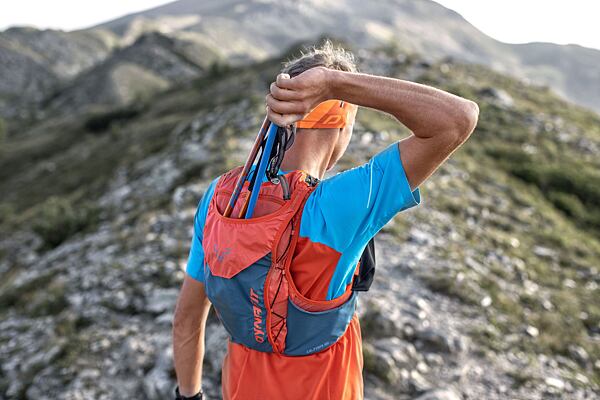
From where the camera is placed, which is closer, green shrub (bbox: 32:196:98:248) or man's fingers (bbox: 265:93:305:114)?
man's fingers (bbox: 265:93:305:114)

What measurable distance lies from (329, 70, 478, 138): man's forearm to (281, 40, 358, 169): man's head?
0.31m

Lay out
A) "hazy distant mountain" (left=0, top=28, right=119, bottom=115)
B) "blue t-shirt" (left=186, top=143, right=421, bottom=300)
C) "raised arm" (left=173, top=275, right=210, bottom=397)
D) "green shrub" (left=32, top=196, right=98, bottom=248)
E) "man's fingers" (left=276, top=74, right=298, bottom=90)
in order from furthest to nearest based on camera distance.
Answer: "hazy distant mountain" (left=0, top=28, right=119, bottom=115) → "green shrub" (left=32, top=196, right=98, bottom=248) → "raised arm" (left=173, top=275, right=210, bottom=397) → "blue t-shirt" (left=186, top=143, right=421, bottom=300) → "man's fingers" (left=276, top=74, right=298, bottom=90)

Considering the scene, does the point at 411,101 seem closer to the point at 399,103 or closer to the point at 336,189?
the point at 399,103

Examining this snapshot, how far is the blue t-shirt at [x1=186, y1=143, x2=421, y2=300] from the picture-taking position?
1944 mm

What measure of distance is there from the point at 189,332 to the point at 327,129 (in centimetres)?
Result: 136

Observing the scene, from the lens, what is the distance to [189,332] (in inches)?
108

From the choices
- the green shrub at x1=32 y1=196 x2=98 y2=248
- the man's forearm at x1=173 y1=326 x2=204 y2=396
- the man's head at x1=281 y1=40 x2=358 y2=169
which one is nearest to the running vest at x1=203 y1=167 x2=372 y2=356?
the man's head at x1=281 y1=40 x2=358 y2=169

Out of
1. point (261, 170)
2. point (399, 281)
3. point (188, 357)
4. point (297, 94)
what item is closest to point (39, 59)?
point (399, 281)

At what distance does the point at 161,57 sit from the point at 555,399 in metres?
76.9

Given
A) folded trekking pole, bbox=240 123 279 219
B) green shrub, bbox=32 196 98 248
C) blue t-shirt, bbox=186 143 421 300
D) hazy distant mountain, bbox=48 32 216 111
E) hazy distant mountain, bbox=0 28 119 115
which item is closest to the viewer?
blue t-shirt, bbox=186 143 421 300

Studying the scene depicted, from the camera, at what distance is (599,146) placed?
16.3m

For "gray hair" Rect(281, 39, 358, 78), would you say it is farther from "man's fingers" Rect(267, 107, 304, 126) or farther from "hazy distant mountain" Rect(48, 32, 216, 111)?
"hazy distant mountain" Rect(48, 32, 216, 111)

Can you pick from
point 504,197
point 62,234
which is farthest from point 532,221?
point 62,234

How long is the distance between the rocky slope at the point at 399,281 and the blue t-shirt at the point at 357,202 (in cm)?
316
